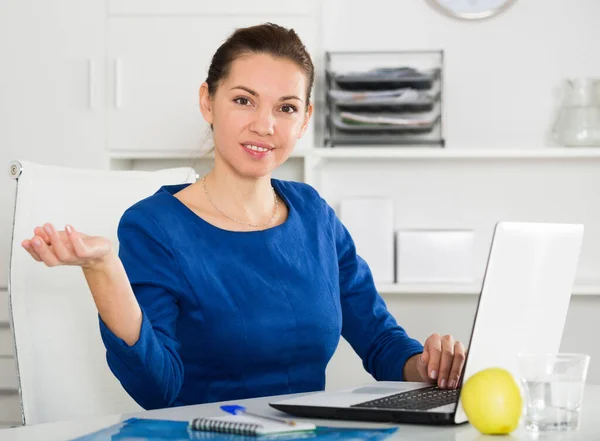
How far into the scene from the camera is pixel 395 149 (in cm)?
283

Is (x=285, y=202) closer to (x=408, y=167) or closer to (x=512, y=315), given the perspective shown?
(x=512, y=315)

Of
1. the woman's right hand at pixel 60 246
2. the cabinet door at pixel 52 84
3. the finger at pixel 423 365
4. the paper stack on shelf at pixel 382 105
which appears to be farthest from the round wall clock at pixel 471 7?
the woman's right hand at pixel 60 246

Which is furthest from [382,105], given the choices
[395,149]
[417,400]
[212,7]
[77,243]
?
[77,243]

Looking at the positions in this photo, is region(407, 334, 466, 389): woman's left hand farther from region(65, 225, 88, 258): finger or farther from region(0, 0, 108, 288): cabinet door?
region(0, 0, 108, 288): cabinet door

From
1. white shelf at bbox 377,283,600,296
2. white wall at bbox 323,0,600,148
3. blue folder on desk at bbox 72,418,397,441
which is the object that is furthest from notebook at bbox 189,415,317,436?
white wall at bbox 323,0,600,148

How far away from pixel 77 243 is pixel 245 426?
11.7 inches

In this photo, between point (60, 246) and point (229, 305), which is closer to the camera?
point (60, 246)

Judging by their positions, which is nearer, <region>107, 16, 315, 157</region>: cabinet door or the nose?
the nose

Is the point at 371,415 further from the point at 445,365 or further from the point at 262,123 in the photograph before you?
the point at 262,123

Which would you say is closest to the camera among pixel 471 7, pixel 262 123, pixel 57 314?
pixel 262 123

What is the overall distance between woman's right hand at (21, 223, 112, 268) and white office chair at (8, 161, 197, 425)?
0.67 metres

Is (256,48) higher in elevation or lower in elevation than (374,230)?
higher

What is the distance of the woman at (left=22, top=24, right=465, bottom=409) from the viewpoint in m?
1.47

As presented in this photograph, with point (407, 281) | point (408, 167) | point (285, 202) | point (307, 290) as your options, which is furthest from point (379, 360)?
point (408, 167)
